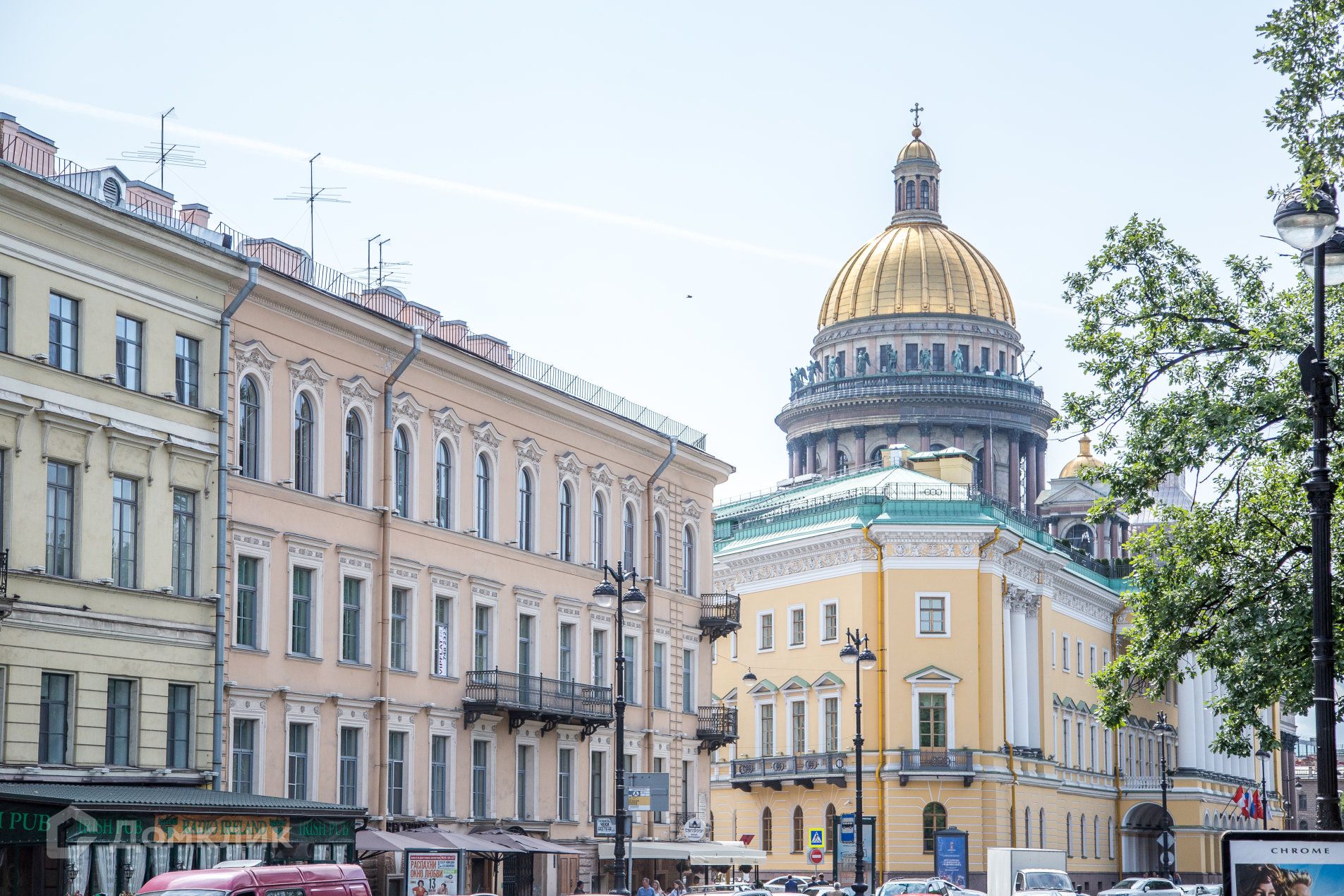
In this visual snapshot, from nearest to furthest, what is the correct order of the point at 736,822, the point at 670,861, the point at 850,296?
the point at 670,861, the point at 736,822, the point at 850,296

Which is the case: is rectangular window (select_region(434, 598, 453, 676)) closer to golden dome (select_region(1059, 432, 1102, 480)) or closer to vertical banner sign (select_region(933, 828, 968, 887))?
vertical banner sign (select_region(933, 828, 968, 887))

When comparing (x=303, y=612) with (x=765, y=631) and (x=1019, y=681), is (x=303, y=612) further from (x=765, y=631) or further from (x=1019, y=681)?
(x=1019, y=681)

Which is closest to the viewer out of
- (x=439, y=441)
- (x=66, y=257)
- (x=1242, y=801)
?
(x=66, y=257)

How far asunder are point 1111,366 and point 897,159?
89.5m

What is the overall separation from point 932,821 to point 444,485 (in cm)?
3375

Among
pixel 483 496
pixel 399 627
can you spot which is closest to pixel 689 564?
pixel 483 496

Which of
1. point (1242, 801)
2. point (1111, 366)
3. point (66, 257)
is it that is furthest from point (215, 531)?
point (1242, 801)

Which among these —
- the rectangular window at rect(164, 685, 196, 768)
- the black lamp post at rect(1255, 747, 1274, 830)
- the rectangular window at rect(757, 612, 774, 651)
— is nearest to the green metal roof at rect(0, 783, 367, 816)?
the rectangular window at rect(164, 685, 196, 768)

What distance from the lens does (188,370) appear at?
3578cm

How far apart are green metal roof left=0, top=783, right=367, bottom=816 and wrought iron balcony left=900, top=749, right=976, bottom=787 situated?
3945cm

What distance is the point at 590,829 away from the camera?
4881cm

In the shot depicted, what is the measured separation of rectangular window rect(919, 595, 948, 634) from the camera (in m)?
72.4

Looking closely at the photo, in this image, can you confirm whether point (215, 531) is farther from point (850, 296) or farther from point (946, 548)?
point (850, 296)

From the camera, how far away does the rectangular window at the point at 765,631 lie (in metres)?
77.2
